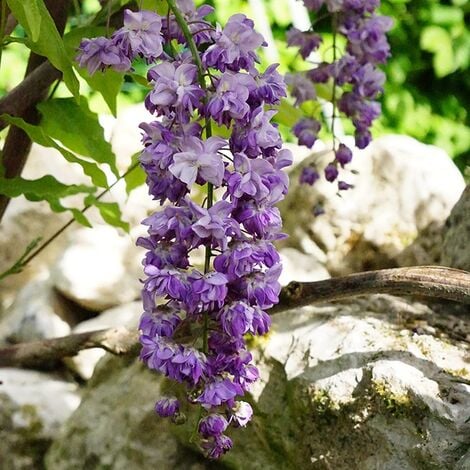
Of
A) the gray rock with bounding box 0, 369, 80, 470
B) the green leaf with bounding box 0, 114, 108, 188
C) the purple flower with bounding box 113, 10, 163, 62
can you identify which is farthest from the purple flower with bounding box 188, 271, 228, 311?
the gray rock with bounding box 0, 369, 80, 470

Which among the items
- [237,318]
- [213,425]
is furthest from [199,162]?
[213,425]

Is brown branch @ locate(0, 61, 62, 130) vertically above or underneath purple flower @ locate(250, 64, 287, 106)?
underneath

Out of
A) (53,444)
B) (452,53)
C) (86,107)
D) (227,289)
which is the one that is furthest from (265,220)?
(452,53)

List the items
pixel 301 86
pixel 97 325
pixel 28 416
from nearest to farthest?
1. pixel 301 86
2. pixel 28 416
3. pixel 97 325

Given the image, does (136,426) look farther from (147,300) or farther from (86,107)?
(147,300)

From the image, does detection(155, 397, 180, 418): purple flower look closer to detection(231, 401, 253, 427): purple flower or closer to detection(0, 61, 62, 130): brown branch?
detection(231, 401, 253, 427): purple flower

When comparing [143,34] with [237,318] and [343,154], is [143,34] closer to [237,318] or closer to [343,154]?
[237,318]

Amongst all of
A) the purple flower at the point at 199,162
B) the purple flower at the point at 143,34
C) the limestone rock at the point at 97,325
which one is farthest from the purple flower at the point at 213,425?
the limestone rock at the point at 97,325
